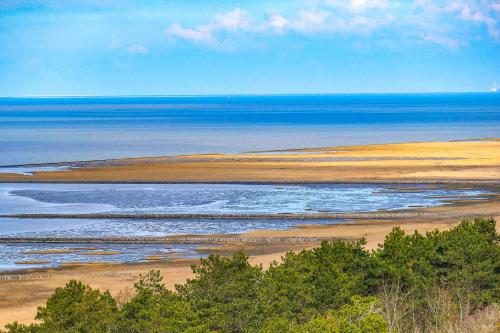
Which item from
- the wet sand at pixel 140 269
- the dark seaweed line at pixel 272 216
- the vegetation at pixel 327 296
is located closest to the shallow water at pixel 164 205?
the dark seaweed line at pixel 272 216

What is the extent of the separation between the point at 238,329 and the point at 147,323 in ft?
8.62

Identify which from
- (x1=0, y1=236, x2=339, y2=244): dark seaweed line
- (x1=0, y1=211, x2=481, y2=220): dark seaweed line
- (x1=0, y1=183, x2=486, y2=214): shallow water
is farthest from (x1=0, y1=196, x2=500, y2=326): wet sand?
(x1=0, y1=183, x2=486, y2=214): shallow water

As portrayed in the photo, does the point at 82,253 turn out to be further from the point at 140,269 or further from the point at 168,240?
the point at 140,269

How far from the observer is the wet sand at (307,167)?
7931 cm

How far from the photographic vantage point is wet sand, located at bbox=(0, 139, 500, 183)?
79.3m

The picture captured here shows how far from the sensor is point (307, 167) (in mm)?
88625

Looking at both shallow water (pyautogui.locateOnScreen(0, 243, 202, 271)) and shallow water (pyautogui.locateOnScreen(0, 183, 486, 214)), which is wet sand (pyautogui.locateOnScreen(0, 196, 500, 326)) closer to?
shallow water (pyautogui.locateOnScreen(0, 243, 202, 271))

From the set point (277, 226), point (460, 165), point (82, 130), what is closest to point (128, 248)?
point (277, 226)

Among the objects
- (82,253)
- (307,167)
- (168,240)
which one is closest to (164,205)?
(168,240)

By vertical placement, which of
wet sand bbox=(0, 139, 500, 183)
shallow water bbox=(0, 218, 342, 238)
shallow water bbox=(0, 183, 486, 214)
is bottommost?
shallow water bbox=(0, 218, 342, 238)

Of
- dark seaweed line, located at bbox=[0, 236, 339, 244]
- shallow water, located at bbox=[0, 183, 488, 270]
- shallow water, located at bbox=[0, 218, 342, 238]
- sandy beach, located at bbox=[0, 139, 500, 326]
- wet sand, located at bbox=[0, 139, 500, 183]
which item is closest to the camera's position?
sandy beach, located at bbox=[0, 139, 500, 326]

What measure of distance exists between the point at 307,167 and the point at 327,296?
63.5m

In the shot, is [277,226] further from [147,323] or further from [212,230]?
[147,323]

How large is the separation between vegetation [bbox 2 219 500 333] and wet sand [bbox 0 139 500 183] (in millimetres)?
48373
